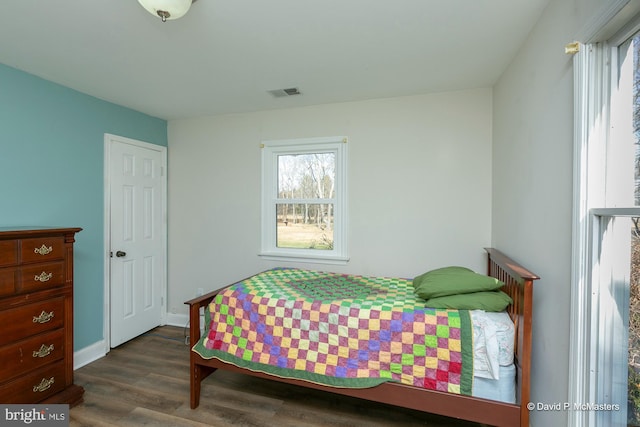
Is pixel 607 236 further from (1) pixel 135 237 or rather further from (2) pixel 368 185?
(1) pixel 135 237

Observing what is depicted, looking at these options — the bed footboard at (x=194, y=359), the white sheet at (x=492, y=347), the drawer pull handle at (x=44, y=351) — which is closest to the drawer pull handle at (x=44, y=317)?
the drawer pull handle at (x=44, y=351)

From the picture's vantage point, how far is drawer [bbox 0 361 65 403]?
187cm

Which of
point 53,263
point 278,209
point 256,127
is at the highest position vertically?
point 256,127

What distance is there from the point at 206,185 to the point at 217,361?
82.6 inches

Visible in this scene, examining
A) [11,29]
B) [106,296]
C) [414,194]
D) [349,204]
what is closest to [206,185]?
[106,296]

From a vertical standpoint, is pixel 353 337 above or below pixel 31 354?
above

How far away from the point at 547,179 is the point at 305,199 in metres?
2.22

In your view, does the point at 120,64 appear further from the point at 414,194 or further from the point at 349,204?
the point at 414,194

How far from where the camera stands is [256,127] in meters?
3.41

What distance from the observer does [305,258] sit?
3.28 metres

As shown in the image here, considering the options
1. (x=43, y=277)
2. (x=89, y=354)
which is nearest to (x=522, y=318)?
(x=43, y=277)

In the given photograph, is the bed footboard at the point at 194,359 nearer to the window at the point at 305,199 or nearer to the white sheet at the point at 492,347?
the window at the point at 305,199

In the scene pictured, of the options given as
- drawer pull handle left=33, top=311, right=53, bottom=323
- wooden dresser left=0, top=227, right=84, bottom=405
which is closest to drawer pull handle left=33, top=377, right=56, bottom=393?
wooden dresser left=0, top=227, right=84, bottom=405

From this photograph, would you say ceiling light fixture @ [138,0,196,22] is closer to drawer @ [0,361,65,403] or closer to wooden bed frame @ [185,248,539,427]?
wooden bed frame @ [185,248,539,427]
